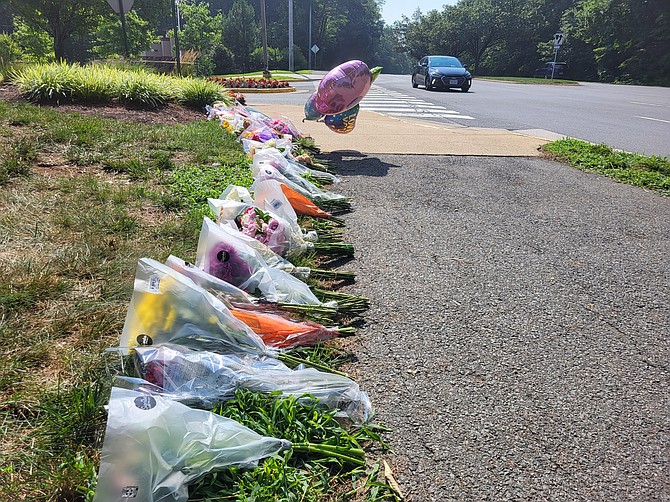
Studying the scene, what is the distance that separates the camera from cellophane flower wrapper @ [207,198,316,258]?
361 centimetres

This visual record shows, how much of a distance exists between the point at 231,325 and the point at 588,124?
12.9 m

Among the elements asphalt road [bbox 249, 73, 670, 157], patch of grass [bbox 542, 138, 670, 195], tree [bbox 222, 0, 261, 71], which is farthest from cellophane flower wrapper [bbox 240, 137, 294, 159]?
tree [bbox 222, 0, 261, 71]

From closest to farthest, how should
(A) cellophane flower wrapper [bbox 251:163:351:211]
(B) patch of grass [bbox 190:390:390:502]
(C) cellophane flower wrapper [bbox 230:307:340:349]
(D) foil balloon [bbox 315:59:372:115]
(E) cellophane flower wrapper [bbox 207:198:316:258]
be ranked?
(B) patch of grass [bbox 190:390:390:502] < (C) cellophane flower wrapper [bbox 230:307:340:349] < (E) cellophane flower wrapper [bbox 207:198:316:258] < (A) cellophane flower wrapper [bbox 251:163:351:211] < (D) foil balloon [bbox 315:59:372:115]

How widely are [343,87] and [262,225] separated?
4243 mm

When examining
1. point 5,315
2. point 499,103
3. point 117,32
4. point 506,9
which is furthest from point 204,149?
point 506,9

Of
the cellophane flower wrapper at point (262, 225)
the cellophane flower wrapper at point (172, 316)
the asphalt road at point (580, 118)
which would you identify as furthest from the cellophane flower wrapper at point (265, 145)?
the asphalt road at point (580, 118)

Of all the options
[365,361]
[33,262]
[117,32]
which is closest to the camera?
[365,361]

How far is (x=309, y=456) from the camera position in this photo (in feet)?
6.43

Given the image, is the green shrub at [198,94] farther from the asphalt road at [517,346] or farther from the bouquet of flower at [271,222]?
the bouquet of flower at [271,222]

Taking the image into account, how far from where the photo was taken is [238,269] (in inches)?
119

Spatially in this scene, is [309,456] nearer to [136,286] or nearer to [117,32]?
[136,286]

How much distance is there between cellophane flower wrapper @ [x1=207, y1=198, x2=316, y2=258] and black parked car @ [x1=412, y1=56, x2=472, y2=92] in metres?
23.0

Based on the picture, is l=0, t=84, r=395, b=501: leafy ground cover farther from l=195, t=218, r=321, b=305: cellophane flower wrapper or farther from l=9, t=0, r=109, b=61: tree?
l=9, t=0, r=109, b=61: tree

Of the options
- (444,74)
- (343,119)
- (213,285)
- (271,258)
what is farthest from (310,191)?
(444,74)
